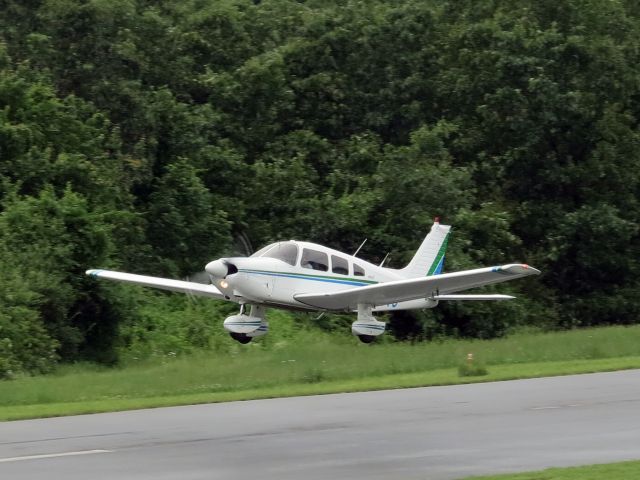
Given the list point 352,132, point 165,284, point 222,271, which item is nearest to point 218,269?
point 222,271

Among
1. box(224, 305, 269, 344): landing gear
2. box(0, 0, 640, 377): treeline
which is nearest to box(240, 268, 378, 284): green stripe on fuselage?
box(224, 305, 269, 344): landing gear

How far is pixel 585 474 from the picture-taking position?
32.5 feet

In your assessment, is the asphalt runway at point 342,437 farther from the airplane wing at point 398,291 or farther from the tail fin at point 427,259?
the tail fin at point 427,259

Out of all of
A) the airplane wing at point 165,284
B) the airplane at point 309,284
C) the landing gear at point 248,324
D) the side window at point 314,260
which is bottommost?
the landing gear at point 248,324

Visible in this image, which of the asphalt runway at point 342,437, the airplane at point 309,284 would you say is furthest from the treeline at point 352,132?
the asphalt runway at point 342,437

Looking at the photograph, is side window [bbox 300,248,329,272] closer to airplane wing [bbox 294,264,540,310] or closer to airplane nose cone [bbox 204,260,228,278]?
airplane wing [bbox 294,264,540,310]

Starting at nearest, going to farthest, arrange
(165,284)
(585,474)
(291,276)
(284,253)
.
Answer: (585,474)
(291,276)
(284,253)
(165,284)

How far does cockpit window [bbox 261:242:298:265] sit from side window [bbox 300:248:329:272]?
0.59 ft

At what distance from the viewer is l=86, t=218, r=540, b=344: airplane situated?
2280 centimetres

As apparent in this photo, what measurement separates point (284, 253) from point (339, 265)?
126 cm

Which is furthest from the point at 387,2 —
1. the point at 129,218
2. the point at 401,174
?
the point at 129,218

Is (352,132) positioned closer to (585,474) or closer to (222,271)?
(222,271)

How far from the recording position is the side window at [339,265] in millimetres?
23969

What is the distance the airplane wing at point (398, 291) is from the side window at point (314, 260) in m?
0.55
